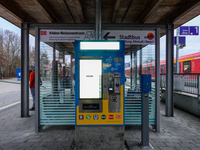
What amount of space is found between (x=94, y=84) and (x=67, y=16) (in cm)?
388

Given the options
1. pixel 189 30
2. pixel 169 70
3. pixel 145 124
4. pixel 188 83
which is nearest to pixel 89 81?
pixel 145 124

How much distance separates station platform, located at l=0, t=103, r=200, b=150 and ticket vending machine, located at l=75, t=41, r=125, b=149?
0.77 metres

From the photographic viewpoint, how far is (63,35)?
443cm

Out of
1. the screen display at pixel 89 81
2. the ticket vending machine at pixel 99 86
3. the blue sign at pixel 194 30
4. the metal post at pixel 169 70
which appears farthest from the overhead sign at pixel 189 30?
the screen display at pixel 89 81

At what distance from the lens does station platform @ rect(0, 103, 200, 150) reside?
326 cm

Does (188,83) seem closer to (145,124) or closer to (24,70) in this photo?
(145,124)

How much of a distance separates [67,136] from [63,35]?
8.85 ft

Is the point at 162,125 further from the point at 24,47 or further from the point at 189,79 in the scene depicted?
the point at 24,47

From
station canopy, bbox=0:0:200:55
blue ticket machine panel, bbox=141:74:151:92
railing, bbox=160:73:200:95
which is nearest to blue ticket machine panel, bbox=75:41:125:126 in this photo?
blue ticket machine panel, bbox=141:74:151:92

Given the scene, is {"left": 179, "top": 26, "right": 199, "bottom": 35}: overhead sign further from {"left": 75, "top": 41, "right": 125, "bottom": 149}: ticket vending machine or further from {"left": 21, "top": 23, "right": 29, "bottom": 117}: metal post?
{"left": 21, "top": 23, "right": 29, "bottom": 117}: metal post

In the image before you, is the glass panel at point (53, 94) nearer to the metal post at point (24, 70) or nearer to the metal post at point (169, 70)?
the metal post at point (24, 70)

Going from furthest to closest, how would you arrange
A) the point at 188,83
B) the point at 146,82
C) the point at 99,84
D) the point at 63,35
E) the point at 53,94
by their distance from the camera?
the point at 188,83
the point at 63,35
the point at 53,94
the point at 146,82
the point at 99,84

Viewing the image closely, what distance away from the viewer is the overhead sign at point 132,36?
4461 mm

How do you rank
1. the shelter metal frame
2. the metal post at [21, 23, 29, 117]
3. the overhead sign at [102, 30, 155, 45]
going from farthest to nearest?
the metal post at [21, 23, 29, 117]
the overhead sign at [102, 30, 155, 45]
the shelter metal frame
